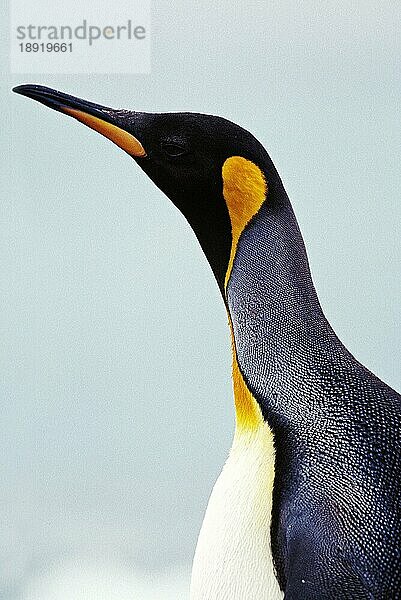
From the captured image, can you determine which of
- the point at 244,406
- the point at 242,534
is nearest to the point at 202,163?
the point at 244,406

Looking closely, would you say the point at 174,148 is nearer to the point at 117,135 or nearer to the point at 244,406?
the point at 117,135

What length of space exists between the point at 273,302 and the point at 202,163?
20 cm

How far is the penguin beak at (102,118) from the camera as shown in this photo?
1.20 metres

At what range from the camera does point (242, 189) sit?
1133 mm

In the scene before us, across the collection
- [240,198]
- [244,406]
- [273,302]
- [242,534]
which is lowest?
[242,534]

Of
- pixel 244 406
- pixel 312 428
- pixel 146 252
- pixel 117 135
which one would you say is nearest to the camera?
pixel 312 428

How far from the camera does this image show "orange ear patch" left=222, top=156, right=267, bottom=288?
1.13m

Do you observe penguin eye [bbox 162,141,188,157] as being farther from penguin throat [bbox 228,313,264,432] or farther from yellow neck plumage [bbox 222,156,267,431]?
penguin throat [bbox 228,313,264,432]

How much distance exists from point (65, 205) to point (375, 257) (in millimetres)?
600

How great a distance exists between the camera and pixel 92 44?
1.70 m

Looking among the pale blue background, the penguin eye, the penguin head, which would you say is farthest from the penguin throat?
the pale blue background

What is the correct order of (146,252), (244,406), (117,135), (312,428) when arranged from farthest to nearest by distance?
(146,252)
(117,135)
(244,406)
(312,428)

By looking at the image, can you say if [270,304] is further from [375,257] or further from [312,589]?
[375,257]

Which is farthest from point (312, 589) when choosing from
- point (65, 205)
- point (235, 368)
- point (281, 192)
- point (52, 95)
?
point (65, 205)
